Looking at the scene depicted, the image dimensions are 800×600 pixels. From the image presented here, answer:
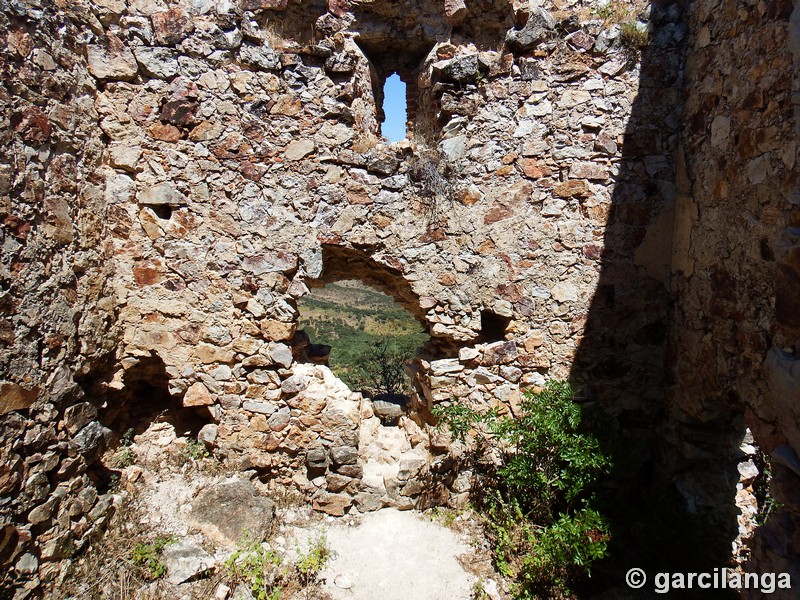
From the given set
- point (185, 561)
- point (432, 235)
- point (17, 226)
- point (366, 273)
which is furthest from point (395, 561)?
point (17, 226)

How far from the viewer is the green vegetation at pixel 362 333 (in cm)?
912

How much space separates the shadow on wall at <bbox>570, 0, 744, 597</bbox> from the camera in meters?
3.44

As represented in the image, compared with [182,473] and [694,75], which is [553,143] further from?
[182,473]

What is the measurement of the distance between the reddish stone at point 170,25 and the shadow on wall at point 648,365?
3524mm

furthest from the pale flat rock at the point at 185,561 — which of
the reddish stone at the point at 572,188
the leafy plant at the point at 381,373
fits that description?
the leafy plant at the point at 381,373

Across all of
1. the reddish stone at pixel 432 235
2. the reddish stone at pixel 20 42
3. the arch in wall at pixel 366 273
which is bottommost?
the arch in wall at pixel 366 273

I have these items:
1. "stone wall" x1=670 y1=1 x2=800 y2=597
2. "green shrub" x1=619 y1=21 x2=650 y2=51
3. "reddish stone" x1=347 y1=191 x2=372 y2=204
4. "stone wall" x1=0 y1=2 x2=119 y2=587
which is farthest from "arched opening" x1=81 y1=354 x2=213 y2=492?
"green shrub" x1=619 y1=21 x2=650 y2=51

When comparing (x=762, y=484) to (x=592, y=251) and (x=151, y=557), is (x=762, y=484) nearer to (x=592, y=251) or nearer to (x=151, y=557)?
(x=592, y=251)

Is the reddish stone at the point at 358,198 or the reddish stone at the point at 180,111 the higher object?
the reddish stone at the point at 180,111

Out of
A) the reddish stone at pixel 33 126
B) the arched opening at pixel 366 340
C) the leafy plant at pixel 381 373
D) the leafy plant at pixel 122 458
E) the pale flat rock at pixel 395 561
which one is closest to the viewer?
the reddish stone at pixel 33 126

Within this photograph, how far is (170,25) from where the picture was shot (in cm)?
345

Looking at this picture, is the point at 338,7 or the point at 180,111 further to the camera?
the point at 338,7

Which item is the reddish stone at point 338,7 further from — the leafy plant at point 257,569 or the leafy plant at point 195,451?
the leafy plant at point 257,569

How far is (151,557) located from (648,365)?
4023mm
